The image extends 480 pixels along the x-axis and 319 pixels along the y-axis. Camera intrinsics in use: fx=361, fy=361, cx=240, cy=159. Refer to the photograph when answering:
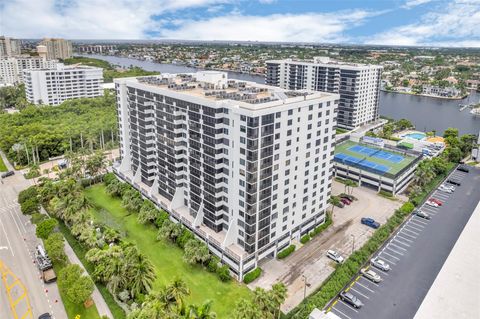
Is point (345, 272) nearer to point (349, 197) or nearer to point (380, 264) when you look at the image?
point (380, 264)

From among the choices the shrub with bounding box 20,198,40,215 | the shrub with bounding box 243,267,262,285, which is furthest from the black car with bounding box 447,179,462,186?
the shrub with bounding box 20,198,40,215

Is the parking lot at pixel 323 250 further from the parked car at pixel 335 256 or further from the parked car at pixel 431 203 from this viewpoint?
the parked car at pixel 431 203

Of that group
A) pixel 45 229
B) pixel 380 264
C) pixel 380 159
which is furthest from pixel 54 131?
pixel 380 264

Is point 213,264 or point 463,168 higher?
point 463,168

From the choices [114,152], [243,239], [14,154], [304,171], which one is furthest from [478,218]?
[14,154]

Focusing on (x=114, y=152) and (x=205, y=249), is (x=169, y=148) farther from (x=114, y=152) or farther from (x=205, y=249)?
(x=114, y=152)
